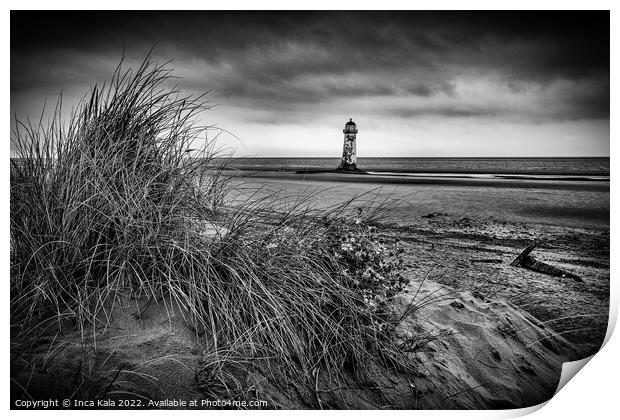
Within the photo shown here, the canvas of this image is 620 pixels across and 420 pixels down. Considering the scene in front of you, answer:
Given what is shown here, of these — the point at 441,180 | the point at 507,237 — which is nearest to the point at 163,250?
the point at 507,237

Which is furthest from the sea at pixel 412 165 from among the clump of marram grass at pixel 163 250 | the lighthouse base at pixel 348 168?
the clump of marram grass at pixel 163 250

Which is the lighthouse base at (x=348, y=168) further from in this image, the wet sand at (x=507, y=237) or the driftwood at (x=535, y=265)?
the driftwood at (x=535, y=265)

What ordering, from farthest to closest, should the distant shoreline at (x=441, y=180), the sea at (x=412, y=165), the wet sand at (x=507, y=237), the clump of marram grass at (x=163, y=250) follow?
the distant shoreline at (x=441, y=180) < the sea at (x=412, y=165) < the wet sand at (x=507, y=237) < the clump of marram grass at (x=163, y=250)

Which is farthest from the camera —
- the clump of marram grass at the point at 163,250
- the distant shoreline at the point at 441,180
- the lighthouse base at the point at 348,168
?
the lighthouse base at the point at 348,168

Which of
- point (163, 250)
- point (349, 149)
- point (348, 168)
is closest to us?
point (163, 250)

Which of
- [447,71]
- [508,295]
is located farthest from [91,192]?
[508,295]

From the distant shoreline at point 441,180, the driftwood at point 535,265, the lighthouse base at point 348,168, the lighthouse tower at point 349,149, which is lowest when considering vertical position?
the driftwood at point 535,265

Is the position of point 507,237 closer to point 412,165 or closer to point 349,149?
point 349,149

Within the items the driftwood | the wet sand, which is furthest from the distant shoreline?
the driftwood
